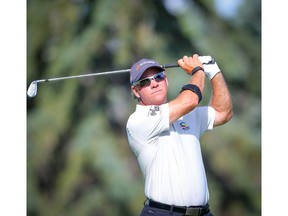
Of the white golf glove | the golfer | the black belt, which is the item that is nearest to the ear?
the golfer

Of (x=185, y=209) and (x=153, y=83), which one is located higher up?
(x=153, y=83)

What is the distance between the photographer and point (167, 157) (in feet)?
10.9

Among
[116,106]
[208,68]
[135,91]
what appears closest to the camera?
[135,91]

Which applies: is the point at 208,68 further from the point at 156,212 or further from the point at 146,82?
the point at 156,212

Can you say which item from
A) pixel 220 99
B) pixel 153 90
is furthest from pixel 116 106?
pixel 153 90

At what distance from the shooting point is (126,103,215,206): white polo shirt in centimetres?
328

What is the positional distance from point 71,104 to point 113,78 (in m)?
0.67

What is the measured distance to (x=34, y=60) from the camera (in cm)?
911

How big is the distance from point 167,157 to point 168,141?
3.3 inches

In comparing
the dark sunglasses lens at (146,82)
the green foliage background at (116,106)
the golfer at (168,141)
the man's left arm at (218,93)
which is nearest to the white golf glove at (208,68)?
the man's left arm at (218,93)

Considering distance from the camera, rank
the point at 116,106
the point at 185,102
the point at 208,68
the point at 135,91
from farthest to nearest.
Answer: the point at 116,106 → the point at 208,68 → the point at 135,91 → the point at 185,102

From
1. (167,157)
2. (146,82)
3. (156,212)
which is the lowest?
(156,212)
